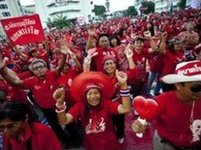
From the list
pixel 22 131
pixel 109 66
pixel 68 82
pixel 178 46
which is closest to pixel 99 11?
pixel 178 46

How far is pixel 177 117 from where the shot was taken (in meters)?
2.79

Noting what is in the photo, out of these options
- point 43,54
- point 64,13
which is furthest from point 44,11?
point 43,54

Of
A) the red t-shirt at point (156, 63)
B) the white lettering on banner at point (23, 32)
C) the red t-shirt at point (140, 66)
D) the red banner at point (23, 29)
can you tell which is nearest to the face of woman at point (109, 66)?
the red t-shirt at point (140, 66)

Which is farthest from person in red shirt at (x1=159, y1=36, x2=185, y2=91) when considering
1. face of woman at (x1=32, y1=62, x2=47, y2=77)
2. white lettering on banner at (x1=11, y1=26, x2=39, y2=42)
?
white lettering on banner at (x1=11, y1=26, x2=39, y2=42)

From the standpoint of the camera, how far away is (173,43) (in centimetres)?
570

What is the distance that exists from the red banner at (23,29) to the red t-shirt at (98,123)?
4.25 metres

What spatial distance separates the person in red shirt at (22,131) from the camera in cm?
264

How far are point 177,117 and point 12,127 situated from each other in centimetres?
136

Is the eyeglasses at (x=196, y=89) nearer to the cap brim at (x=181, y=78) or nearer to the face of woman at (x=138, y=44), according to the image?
the cap brim at (x=181, y=78)

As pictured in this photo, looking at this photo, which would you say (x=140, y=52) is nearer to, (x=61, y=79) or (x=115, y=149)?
(x=61, y=79)

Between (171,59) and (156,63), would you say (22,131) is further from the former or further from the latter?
(156,63)

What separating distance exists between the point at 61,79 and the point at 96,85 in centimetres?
193

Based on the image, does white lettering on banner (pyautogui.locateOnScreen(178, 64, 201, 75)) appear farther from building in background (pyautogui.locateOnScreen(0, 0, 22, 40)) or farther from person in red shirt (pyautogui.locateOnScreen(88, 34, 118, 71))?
building in background (pyautogui.locateOnScreen(0, 0, 22, 40))

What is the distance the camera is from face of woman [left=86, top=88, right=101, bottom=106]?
128 inches
